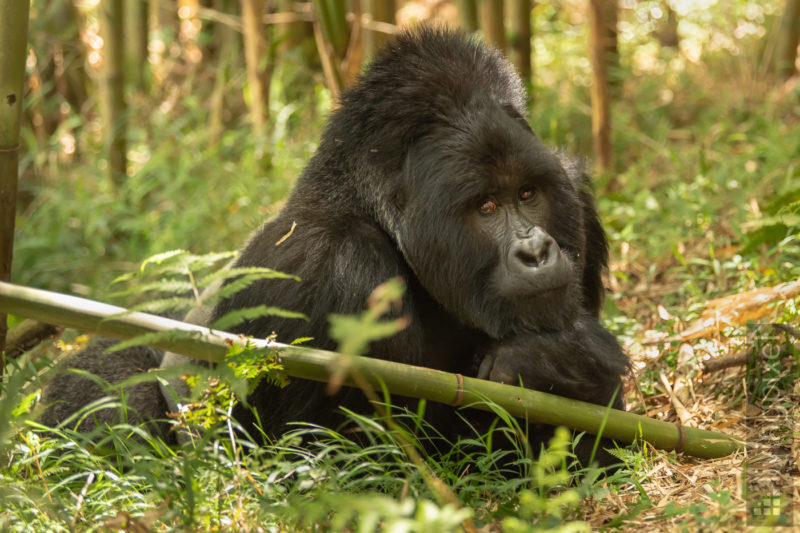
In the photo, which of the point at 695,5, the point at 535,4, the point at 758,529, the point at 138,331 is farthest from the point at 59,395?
the point at 535,4

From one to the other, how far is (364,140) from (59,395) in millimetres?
1807

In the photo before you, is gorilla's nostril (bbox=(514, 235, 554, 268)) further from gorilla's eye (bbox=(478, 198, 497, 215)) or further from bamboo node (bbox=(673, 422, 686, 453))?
bamboo node (bbox=(673, 422, 686, 453))

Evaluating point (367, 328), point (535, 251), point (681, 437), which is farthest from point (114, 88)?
point (367, 328)

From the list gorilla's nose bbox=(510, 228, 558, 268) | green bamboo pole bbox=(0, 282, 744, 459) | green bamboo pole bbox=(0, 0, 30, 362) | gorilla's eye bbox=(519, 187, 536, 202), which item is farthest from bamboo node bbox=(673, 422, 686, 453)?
green bamboo pole bbox=(0, 0, 30, 362)

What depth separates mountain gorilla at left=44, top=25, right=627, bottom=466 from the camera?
2977 millimetres

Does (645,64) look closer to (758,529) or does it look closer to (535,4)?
(535,4)

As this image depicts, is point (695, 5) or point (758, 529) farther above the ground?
point (695, 5)

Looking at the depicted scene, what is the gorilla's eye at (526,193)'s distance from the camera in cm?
316

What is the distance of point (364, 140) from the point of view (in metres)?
3.28

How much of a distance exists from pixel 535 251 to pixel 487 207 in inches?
11.3

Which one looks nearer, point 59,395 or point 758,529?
point 758,529

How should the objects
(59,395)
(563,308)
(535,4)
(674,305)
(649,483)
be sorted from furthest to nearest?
1. (535,4)
2. (674,305)
3. (59,395)
4. (563,308)
5. (649,483)

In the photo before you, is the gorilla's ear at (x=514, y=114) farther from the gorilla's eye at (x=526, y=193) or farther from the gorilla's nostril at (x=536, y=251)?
the gorilla's nostril at (x=536, y=251)

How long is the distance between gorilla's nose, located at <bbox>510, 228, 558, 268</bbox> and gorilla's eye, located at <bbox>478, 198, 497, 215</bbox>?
197 mm
